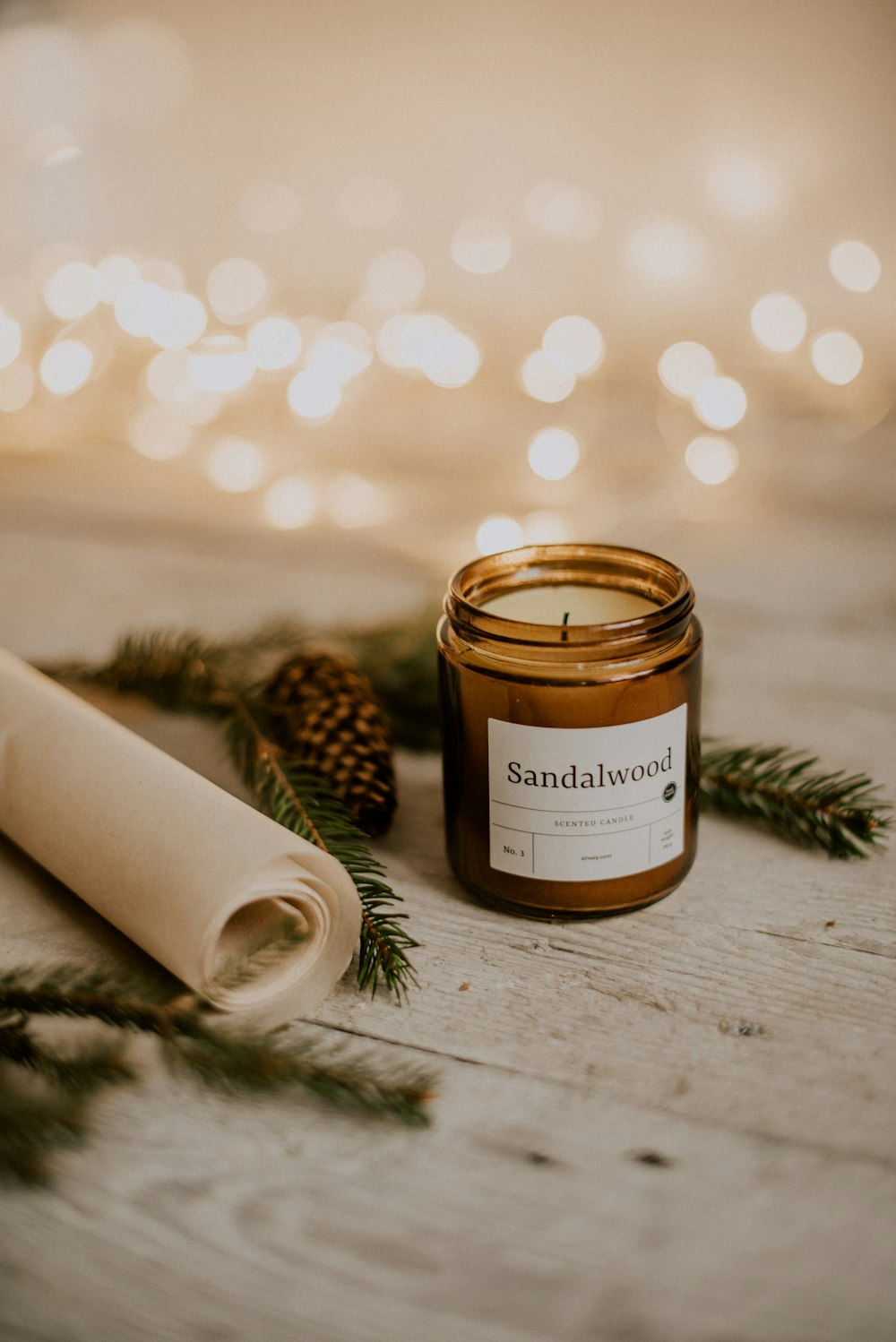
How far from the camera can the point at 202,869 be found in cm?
61

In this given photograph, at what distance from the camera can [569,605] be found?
736 millimetres

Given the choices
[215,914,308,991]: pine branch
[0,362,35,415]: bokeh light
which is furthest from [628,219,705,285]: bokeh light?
[215,914,308,991]: pine branch

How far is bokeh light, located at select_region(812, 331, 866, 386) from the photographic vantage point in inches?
70.1

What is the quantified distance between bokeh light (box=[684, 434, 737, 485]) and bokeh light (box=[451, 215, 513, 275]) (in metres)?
0.57

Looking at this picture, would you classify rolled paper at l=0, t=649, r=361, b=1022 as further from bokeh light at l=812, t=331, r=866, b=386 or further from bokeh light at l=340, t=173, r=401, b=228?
bokeh light at l=340, t=173, r=401, b=228

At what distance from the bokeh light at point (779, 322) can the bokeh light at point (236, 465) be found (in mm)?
784

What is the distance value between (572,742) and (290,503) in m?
0.99

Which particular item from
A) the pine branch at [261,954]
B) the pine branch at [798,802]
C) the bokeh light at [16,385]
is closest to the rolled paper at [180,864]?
the pine branch at [261,954]

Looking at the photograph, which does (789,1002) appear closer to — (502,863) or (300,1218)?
(502,863)

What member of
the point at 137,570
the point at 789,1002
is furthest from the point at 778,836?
the point at 137,570

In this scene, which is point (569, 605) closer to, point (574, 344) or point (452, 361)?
point (452, 361)

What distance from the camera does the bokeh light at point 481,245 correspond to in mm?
2068

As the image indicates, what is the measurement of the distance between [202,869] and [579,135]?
164 centimetres

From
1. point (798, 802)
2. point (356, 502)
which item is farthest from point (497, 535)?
point (798, 802)
